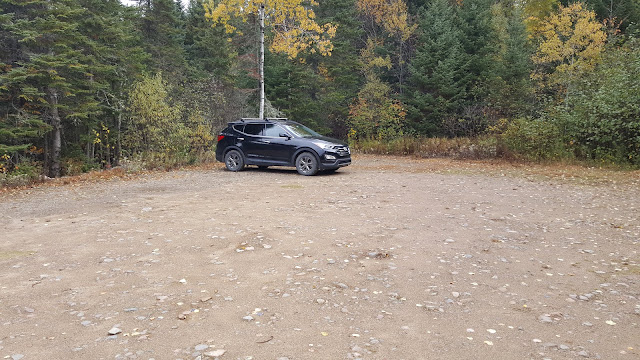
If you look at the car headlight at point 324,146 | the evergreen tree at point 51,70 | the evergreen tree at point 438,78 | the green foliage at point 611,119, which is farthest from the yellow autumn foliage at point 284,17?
the evergreen tree at point 438,78

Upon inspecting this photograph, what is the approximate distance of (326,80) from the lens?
1169 inches

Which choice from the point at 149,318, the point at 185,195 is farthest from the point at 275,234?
the point at 185,195

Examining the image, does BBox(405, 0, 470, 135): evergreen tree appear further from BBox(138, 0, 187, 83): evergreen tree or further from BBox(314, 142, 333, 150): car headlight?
BBox(138, 0, 187, 83): evergreen tree

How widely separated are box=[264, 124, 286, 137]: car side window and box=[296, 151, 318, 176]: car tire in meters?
1.11

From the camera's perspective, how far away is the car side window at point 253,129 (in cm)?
1438

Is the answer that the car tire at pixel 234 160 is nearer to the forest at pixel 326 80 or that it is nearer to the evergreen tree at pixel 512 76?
the forest at pixel 326 80

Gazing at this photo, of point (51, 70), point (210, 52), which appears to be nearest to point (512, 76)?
point (210, 52)

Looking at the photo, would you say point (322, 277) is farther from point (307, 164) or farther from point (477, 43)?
point (477, 43)

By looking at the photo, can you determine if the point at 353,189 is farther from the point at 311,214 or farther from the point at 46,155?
the point at 46,155

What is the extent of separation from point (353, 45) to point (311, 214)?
26435mm

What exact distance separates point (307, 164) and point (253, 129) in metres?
2.38

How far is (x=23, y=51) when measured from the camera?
1841 cm

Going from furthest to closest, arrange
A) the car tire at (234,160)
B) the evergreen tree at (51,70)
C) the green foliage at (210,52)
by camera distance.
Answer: the green foliage at (210,52) → the evergreen tree at (51,70) → the car tire at (234,160)

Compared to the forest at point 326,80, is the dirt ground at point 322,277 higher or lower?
lower
